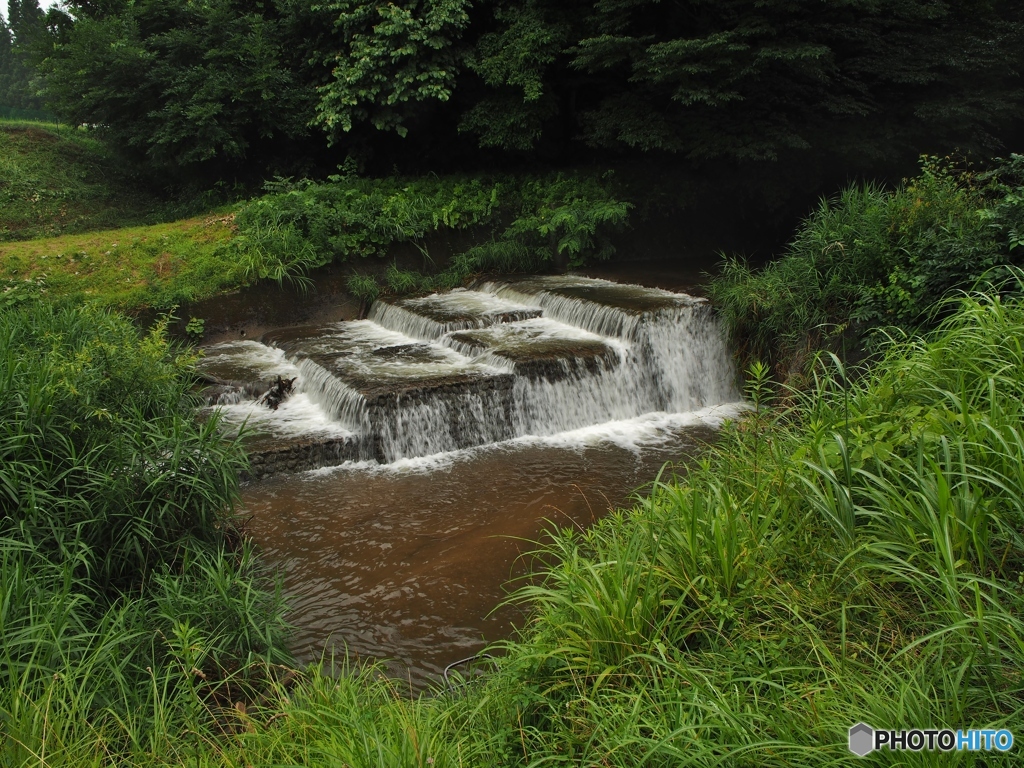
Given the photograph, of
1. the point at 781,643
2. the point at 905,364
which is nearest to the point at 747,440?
the point at 905,364

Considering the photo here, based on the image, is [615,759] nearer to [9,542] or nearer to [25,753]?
[25,753]

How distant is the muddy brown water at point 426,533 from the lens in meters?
4.66

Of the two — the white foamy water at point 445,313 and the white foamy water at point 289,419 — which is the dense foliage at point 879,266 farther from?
the white foamy water at point 289,419

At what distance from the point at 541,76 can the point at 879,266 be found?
7.49m

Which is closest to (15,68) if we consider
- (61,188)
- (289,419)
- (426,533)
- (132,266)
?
(61,188)

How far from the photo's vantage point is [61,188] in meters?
16.9

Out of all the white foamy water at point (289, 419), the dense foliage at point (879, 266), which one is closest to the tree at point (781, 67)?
the dense foliage at point (879, 266)

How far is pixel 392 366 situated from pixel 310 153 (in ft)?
29.9

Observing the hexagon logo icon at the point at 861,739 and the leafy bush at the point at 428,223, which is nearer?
the hexagon logo icon at the point at 861,739

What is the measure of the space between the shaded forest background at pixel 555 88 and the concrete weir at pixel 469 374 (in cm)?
387

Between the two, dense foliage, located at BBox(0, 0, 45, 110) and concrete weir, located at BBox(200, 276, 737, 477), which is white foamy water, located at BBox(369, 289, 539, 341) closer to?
concrete weir, located at BBox(200, 276, 737, 477)

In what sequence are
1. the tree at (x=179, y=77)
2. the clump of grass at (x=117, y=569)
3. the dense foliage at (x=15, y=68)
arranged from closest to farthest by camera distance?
the clump of grass at (x=117, y=569) → the tree at (x=179, y=77) → the dense foliage at (x=15, y=68)

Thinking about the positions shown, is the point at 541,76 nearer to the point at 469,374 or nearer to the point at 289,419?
the point at 469,374

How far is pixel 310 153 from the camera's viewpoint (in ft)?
52.0
